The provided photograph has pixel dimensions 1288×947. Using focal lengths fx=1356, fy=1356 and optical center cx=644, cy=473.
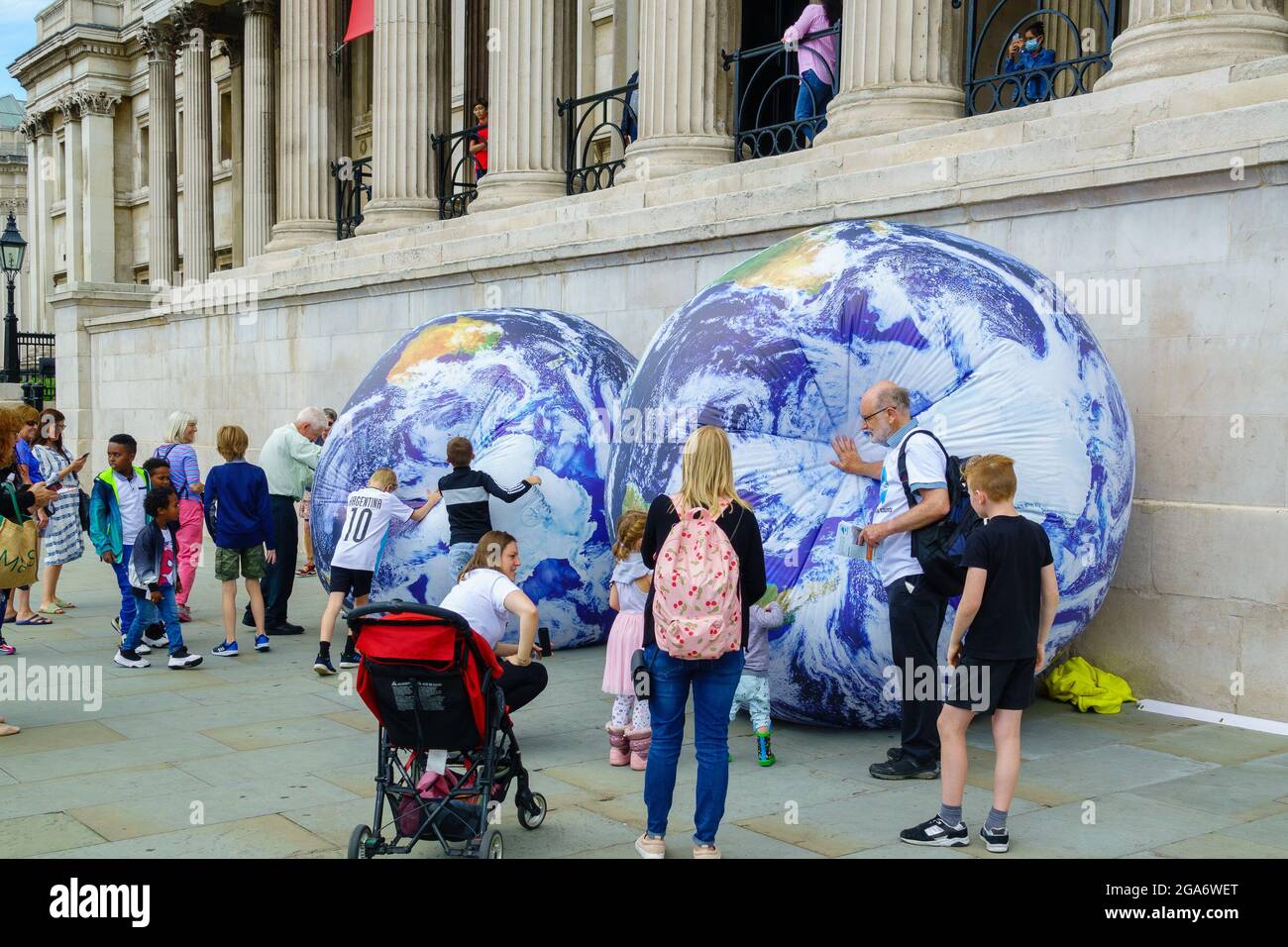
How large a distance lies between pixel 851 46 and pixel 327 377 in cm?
925

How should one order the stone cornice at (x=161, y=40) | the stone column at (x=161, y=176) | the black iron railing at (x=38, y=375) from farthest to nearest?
the stone column at (x=161, y=176) → the black iron railing at (x=38, y=375) → the stone cornice at (x=161, y=40)

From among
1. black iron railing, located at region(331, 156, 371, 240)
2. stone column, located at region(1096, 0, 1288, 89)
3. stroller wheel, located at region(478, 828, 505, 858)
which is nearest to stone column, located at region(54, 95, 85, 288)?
black iron railing, located at region(331, 156, 371, 240)

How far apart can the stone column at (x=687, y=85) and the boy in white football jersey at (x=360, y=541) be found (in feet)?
19.8

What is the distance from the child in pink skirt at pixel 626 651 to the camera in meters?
7.05

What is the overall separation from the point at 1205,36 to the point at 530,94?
9379 millimetres

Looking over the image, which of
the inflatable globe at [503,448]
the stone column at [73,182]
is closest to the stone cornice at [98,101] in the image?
the stone column at [73,182]

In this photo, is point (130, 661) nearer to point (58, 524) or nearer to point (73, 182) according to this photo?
point (58, 524)

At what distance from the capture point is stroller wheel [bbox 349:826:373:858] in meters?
5.35

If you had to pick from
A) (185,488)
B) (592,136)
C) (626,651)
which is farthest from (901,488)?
(592,136)

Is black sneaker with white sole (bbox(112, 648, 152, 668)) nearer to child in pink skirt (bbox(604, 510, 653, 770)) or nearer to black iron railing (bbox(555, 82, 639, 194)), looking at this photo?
child in pink skirt (bbox(604, 510, 653, 770))

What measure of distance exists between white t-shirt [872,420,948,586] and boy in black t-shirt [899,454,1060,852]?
966 millimetres

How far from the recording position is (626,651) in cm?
A: 718

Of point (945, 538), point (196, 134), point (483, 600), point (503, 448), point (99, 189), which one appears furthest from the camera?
point (99, 189)

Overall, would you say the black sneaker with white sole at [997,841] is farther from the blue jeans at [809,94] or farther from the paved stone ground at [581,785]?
the blue jeans at [809,94]
